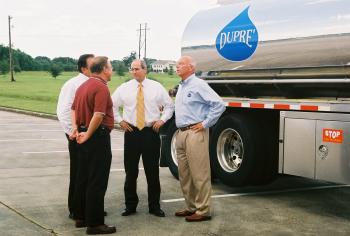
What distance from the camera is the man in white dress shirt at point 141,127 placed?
689 centimetres

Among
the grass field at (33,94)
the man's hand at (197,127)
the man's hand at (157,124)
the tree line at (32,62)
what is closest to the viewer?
the man's hand at (197,127)

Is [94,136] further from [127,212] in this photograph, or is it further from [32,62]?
[32,62]

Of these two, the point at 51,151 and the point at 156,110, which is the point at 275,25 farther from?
the point at 51,151

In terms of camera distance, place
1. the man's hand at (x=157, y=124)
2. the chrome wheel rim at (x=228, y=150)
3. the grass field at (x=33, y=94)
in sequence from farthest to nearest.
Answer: the grass field at (x=33, y=94) → the chrome wheel rim at (x=228, y=150) → the man's hand at (x=157, y=124)

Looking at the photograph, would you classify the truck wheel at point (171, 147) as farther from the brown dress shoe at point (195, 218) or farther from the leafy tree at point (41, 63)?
the leafy tree at point (41, 63)

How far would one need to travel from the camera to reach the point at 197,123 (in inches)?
262

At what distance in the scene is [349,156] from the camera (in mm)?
6703

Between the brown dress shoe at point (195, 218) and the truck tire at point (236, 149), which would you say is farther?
→ the truck tire at point (236, 149)

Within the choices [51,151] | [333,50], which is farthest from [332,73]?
[51,151]

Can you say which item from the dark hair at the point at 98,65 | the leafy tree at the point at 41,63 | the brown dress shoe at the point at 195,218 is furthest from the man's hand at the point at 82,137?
the leafy tree at the point at 41,63

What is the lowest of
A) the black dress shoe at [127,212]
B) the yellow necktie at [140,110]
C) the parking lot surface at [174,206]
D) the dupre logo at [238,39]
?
the parking lot surface at [174,206]

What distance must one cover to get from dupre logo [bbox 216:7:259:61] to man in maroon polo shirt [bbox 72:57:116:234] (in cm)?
281

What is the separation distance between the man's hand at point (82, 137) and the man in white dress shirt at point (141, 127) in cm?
100

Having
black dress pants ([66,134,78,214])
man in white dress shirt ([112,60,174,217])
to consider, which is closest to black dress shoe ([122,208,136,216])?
man in white dress shirt ([112,60,174,217])
